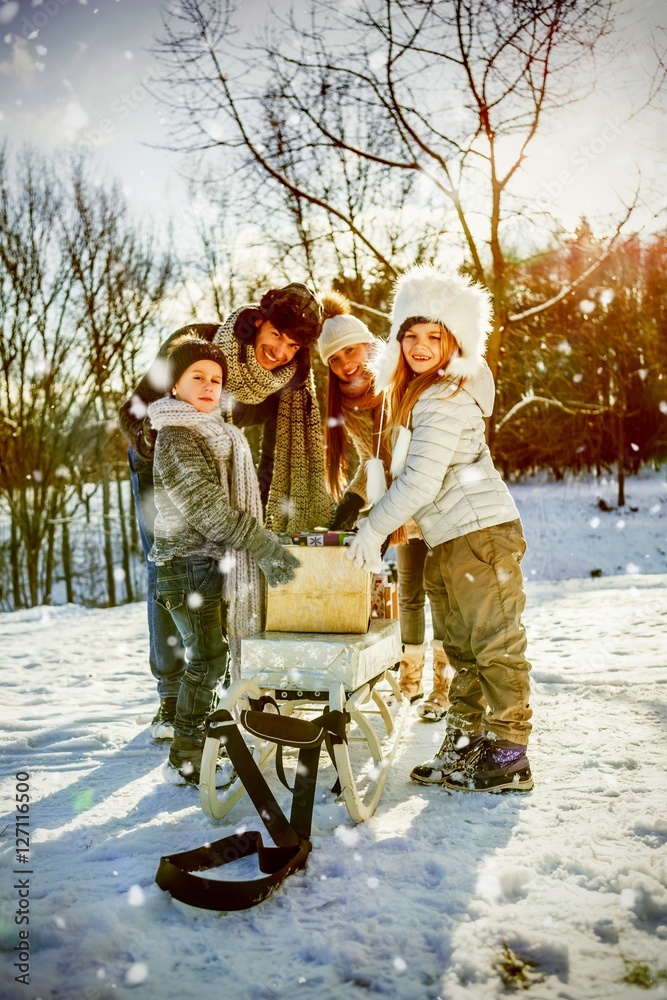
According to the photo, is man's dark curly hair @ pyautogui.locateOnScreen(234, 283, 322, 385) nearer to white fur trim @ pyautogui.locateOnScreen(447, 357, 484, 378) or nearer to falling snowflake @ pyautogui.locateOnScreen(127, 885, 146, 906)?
white fur trim @ pyautogui.locateOnScreen(447, 357, 484, 378)

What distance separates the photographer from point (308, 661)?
2449 millimetres

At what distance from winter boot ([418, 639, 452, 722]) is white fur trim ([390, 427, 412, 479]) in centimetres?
125

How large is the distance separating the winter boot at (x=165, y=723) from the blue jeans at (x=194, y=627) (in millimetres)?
600

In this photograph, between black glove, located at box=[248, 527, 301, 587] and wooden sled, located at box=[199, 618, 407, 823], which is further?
black glove, located at box=[248, 527, 301, 587]

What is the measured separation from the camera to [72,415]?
14336 millimetres

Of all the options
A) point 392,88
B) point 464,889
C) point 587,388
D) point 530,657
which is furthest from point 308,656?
point 587,388

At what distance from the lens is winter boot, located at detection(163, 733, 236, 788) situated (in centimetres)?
282

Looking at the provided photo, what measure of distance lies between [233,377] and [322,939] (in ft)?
7.90

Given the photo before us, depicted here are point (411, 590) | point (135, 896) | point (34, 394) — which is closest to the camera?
point (135, 896)

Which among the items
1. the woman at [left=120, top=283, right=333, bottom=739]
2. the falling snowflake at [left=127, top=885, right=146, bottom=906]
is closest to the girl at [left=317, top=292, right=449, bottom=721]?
the woman at [left=120, top=283, right=333, bottom=739]

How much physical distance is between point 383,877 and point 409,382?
180cm

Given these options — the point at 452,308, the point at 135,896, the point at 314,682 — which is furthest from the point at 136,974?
the point at 452,308

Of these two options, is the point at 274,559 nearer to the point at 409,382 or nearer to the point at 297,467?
the point at 409,382

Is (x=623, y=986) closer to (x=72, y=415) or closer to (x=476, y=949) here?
(x=476, y=949)
